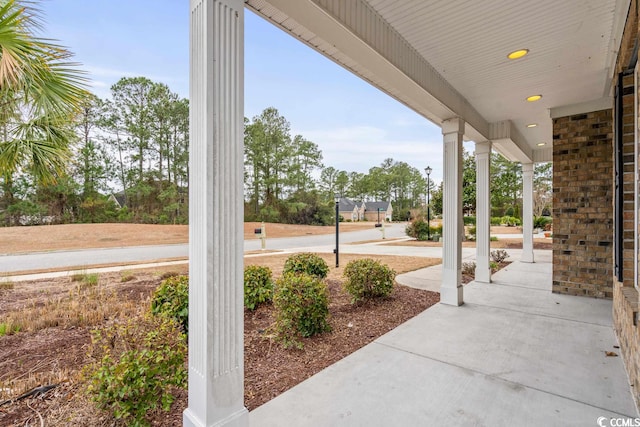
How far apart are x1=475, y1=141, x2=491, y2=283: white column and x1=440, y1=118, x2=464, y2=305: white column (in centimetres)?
153

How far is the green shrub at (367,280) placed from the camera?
4.14 metres

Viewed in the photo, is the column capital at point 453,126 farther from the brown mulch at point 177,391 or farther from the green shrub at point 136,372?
the green shrub at point 136,372

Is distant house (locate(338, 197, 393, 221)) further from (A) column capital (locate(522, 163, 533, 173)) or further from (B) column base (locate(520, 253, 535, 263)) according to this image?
(B) column base (locate(520, 253, 535, 263))

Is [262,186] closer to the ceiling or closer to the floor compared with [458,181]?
closer to the ceiling

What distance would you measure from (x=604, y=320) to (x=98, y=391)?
505cm

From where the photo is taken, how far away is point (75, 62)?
116 inches

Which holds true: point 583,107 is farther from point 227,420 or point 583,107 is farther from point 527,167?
point 227,420

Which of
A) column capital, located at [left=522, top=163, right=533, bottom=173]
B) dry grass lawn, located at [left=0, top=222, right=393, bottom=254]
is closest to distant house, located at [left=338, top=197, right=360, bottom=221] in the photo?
dry grass lawn, located at [left=0, top=222, right=393, bottom=254]

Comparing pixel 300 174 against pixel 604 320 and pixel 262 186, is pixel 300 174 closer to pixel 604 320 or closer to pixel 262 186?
pixel 262 186

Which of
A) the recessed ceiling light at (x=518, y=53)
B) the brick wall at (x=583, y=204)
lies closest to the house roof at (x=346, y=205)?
the brick wall at (x=583, y=204)

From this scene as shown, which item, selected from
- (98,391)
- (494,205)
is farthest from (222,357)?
(494,205)

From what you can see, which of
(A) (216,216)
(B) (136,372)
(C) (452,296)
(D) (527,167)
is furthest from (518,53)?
(D) (527,167)

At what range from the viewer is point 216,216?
1479 mm

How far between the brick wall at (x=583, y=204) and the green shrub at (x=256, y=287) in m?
4.57
